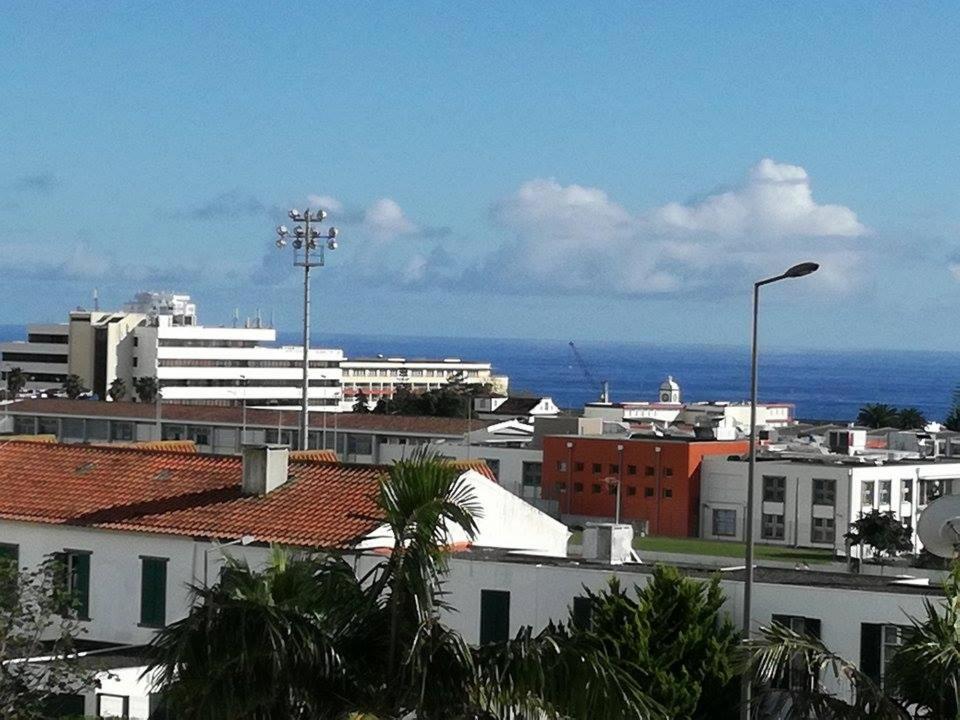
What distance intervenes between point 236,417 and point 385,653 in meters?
123

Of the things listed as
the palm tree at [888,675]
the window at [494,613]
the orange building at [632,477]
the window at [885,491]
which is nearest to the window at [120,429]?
the orange building at [632,477]


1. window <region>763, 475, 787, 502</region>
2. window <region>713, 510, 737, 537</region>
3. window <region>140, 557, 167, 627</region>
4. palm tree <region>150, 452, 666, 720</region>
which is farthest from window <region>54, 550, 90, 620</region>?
window <region>713, 510, 737, 537</region>

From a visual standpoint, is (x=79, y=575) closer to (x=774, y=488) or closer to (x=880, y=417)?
(x=774, y=488)

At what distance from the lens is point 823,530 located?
9756 cm

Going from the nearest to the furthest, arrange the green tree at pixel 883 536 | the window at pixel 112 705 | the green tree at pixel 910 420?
1. the window at pixel 112 705
2. the green tree at pixel 883 536
3. the green tree at pixel 910 420

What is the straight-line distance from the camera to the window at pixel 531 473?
11125 cm

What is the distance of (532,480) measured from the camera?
112 metres

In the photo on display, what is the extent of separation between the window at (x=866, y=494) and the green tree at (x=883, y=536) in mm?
10961

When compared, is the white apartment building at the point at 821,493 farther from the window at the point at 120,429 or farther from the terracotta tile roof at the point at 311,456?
the window at the point at 120,429

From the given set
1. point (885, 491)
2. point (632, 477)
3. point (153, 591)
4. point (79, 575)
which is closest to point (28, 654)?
point (153, 591)

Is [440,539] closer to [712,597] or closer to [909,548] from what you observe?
[712,597]

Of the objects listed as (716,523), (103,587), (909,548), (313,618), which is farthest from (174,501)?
(716,523)

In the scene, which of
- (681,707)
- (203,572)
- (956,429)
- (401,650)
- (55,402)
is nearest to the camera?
(401,650)

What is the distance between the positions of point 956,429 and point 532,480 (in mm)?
71730
